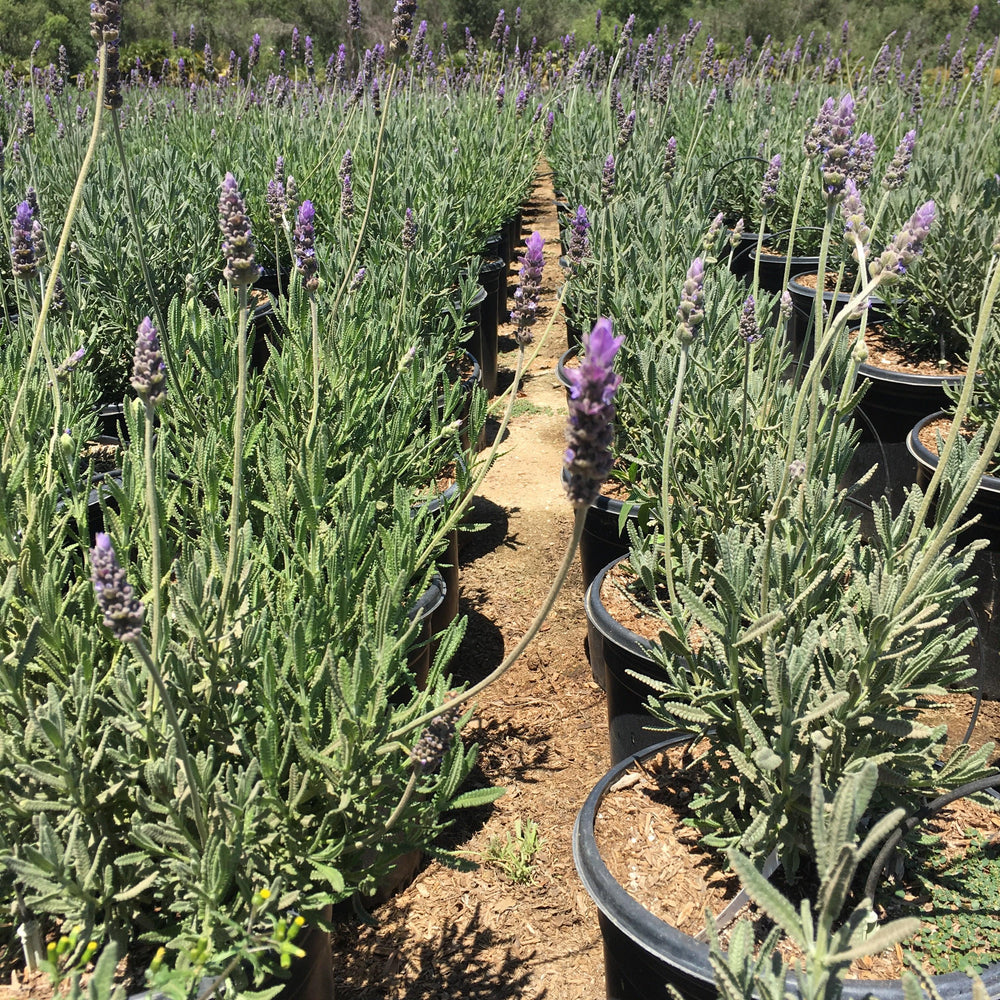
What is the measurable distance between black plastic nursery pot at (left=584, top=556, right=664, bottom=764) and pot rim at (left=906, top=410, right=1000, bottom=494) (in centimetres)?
106

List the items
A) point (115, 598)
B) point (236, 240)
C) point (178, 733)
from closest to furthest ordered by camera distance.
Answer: point (115, 598), point (178, 733), point (236, 240)

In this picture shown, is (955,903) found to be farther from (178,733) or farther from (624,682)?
(178,733)

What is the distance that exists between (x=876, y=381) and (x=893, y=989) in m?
2.56

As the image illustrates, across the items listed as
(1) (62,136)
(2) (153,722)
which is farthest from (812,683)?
(1) (62,136)

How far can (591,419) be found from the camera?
103 cm

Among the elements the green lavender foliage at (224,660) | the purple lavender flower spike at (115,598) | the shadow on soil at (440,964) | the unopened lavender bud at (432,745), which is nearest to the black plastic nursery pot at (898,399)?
the green lavender foliage at (224,660)

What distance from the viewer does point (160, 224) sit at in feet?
12.6

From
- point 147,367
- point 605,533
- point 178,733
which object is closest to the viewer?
point 178,733

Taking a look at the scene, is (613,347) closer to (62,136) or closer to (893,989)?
(893,989)

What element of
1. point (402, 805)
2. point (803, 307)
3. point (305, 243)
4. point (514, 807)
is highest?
point (305, 243)

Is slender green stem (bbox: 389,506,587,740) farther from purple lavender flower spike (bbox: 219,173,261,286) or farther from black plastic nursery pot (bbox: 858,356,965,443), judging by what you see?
black plastic nursery pot (bbox: 858,356,965,443)

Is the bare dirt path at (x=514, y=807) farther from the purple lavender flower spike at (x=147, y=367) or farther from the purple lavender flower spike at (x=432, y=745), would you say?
the purple lavender flower spike at (x=147, y=367)

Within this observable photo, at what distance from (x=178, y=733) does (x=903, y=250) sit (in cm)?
125

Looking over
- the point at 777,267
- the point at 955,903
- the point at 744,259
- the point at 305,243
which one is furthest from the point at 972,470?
the point at 744,259
